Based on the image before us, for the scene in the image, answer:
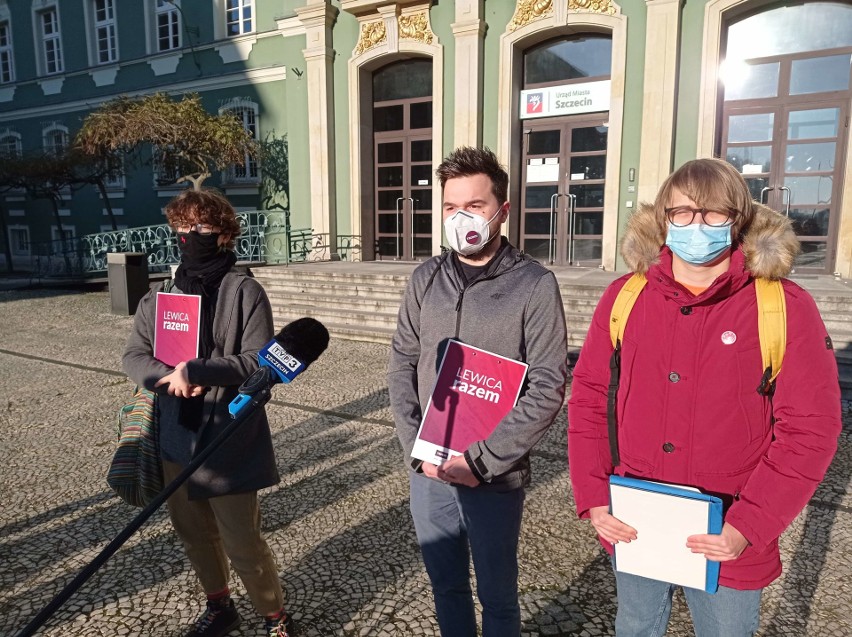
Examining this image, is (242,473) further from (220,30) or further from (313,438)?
(220,30)

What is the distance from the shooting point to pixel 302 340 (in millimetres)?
1616

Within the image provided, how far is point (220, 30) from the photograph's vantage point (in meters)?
16.4

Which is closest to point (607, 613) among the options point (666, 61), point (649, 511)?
point (649, 511)

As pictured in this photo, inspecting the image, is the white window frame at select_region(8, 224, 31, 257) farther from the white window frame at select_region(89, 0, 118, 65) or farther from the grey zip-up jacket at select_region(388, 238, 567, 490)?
the grey zip-up jacket at select_region(388, 238, 567, 490)

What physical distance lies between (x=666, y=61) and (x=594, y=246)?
11.7 ft

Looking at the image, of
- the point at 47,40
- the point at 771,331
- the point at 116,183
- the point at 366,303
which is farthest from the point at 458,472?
the point at 47,40

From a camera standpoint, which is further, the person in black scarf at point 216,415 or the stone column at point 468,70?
the stone column at point 468,70

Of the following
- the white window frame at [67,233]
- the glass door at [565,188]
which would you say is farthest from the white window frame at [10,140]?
the glass door at [565,188]

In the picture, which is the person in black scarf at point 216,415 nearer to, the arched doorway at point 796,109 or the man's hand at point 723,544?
the man's hand at point 723,544

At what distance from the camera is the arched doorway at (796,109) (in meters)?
10.1

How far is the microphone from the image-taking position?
4.74 ft

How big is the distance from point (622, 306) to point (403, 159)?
13.1 meters

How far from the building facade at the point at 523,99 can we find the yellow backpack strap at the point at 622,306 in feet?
27.9

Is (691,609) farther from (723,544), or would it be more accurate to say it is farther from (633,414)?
(633,414)
